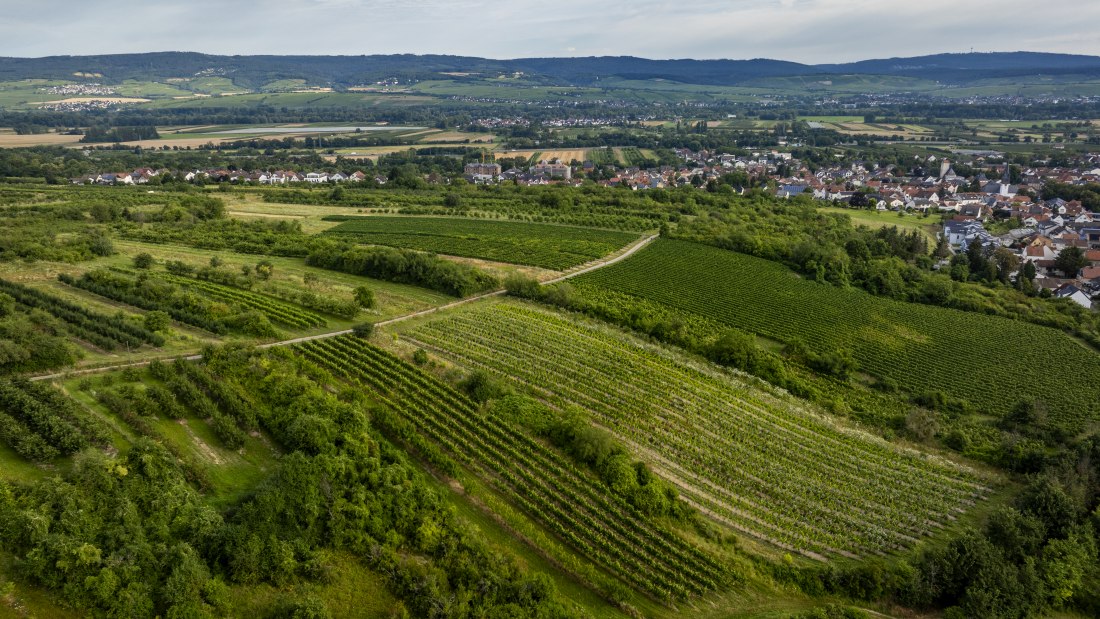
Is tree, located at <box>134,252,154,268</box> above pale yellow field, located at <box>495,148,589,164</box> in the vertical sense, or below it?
below

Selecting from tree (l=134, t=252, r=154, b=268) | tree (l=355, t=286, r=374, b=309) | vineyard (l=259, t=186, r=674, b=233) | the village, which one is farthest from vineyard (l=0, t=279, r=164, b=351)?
the village

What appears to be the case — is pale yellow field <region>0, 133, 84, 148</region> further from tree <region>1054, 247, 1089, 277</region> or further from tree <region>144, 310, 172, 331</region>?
tree <region>1054, 247, 1089, 277</region>

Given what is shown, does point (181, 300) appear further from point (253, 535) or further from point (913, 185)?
point (913, 185)

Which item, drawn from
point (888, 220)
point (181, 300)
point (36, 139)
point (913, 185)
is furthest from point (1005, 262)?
point (36, 139)

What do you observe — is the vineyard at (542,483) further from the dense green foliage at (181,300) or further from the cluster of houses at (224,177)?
the cluster of houses at (224,177)

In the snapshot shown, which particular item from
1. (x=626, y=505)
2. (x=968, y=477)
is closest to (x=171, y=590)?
(x=626, y=505)
